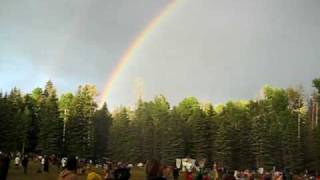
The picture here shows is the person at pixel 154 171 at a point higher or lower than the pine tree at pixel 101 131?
lower

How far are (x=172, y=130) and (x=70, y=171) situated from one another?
96854mm

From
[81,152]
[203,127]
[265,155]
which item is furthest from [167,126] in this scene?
[265,155]

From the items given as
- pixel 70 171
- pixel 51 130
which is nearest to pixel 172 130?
pixel 51 130

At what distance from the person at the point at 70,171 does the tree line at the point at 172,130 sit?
245 ft

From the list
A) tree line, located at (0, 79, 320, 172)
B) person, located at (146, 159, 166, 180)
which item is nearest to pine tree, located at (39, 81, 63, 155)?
tree line, located at (0, 79, 320, 172)

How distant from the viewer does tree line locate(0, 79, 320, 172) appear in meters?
90.5

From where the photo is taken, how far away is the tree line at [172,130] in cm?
9050

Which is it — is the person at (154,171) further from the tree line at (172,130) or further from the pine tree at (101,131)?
the pine tree at (101,131)

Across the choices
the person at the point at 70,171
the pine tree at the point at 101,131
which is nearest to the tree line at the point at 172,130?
the pine tree at the point at 101,131

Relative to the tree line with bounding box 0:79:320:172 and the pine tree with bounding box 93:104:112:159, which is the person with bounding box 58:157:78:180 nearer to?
the tree line with bounding box 0:79:320:172

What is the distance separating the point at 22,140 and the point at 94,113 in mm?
26168

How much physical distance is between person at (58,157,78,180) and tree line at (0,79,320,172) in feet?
245

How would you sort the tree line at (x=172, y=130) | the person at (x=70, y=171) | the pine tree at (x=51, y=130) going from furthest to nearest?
the pine tree at (x=51, y=130), the tree line at (x=172, y=130), the person at (x=70, y=171)

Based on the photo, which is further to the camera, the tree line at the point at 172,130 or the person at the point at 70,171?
the tree line at the point at 172,130
